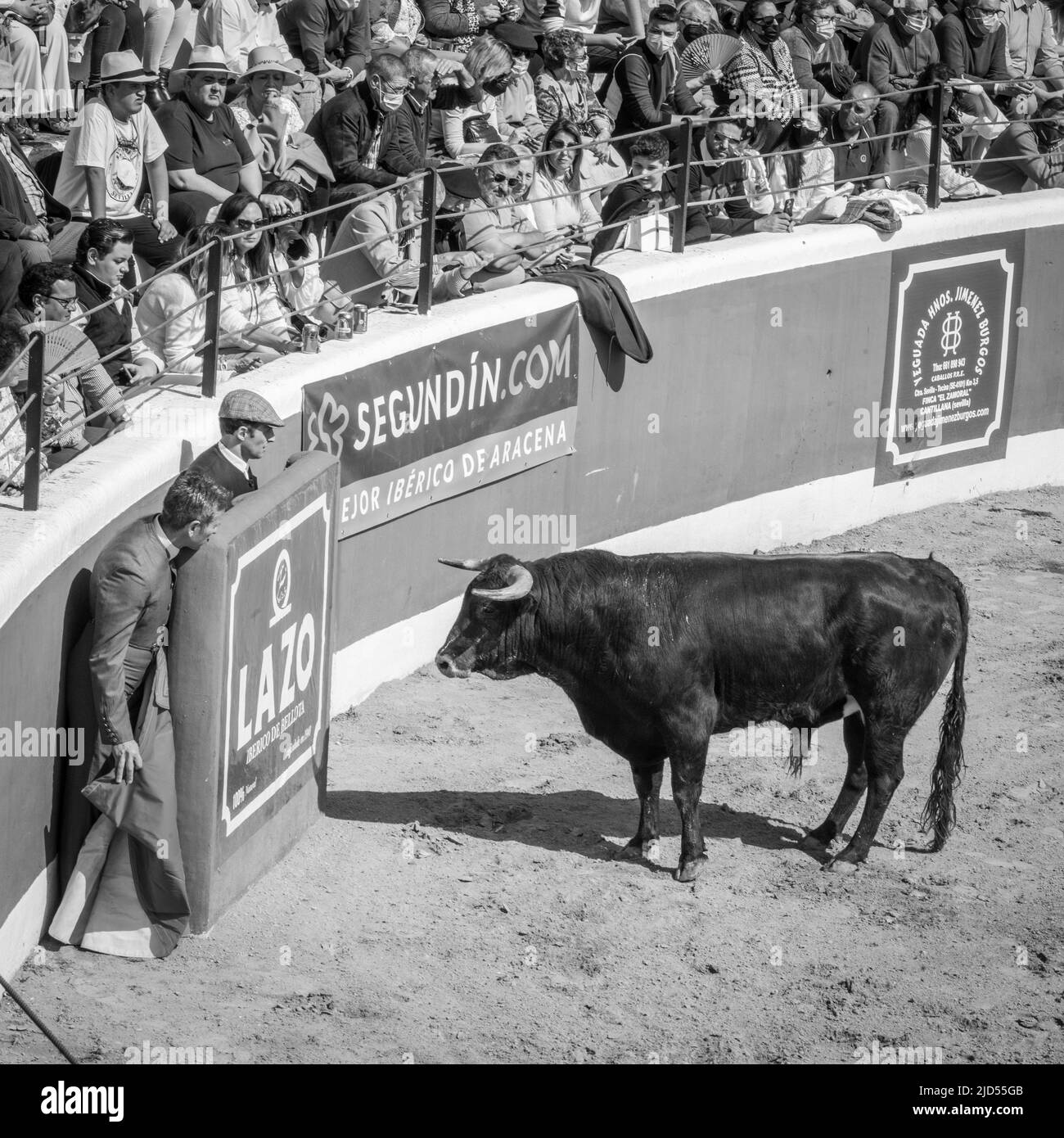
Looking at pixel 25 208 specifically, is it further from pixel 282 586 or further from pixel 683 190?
pixel 683 190

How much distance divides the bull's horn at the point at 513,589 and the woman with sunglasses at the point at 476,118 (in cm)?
544

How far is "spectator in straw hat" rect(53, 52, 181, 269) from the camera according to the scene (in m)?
10.7

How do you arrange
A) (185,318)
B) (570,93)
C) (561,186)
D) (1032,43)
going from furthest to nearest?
(1032,43) → (570,93) → (561,186) → (185,318)

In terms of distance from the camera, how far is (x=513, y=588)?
8547mm

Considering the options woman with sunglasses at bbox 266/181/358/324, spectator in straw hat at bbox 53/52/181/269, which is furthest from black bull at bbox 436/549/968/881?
spectator in straw hat at bbox 53/52/181/269

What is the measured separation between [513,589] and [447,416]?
8.64ft

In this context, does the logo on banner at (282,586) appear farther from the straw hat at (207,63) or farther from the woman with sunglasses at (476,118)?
the woman with sunglasses at (476,118)

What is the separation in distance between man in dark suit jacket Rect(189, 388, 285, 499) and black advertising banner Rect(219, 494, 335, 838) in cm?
33

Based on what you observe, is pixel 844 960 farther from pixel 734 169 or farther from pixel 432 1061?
pixel 734 169

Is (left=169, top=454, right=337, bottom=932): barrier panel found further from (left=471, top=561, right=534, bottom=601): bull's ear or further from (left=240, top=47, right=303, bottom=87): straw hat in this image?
(left=240, top=47, right=303, bottom=87): straw hat

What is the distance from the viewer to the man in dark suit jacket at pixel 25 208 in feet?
32.7

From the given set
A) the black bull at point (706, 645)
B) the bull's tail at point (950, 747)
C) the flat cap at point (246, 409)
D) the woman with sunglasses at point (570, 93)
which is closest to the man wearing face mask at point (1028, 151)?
the woman with sunglasses at point (570, 93)

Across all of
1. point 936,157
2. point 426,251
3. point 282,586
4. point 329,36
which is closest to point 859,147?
point 936,157

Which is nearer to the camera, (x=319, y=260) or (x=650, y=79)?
(x=319, y=260)
